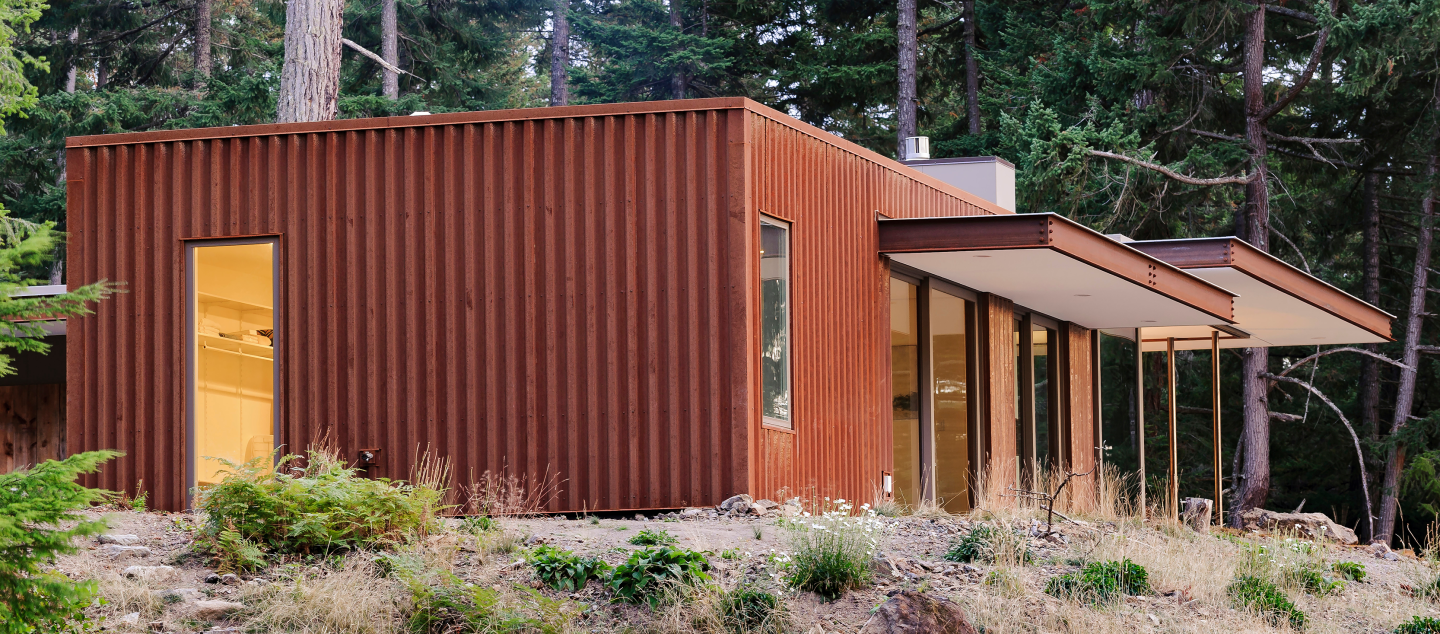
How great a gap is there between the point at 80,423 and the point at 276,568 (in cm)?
395

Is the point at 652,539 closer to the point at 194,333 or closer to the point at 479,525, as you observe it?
the point at 479,525

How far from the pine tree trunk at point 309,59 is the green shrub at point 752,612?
1050 cm

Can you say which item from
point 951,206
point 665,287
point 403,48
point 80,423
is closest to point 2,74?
point 80,423

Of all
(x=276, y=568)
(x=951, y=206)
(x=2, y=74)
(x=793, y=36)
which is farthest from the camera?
(x=793, y=36)

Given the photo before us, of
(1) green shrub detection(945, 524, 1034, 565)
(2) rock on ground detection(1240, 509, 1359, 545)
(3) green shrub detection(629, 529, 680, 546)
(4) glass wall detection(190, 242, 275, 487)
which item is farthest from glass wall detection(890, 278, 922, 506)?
(4) glass wall detection(190, 242, 275, 487)

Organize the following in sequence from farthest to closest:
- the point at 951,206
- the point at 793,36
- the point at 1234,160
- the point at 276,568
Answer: the point at 793,36 → the point at 1234,160 → the point at 951,206 → the point at 276,568

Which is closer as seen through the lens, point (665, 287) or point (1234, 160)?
point (665, 287)

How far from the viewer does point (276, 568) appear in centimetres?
736

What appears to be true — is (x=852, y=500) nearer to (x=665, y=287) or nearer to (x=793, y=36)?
(x=665, y=287)

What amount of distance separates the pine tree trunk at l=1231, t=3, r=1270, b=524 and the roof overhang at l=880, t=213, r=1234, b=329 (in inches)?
316

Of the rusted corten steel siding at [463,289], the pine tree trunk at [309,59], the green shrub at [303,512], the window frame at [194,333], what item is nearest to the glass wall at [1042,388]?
the rusted corten steel siding at [463,289]

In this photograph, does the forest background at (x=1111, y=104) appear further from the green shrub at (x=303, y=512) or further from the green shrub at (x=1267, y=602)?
the green shrub at (x=1267, y=602)

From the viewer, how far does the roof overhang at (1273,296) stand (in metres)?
12.6

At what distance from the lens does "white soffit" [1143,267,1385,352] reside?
13.3 meters
